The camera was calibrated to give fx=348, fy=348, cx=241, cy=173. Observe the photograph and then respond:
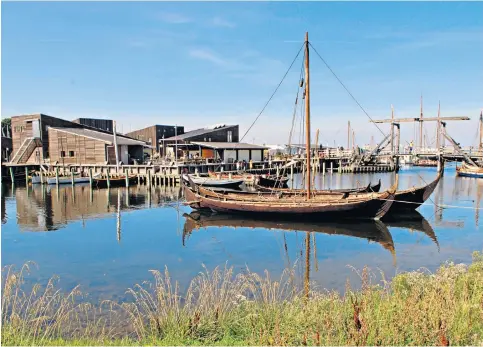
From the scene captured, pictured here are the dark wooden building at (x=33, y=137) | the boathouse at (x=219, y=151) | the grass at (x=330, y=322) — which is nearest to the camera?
the grass at (x=330, y=322)

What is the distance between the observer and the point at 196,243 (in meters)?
16.4

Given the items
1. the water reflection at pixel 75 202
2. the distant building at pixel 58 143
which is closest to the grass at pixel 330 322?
the water reflection at pixel 75 202

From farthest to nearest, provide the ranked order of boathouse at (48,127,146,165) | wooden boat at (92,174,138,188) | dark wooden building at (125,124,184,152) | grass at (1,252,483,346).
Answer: dark wooden building at (125,124,184,152)
boathouse at (48,127,146,165)
wooden boat at (92,174,138,188)
grass at (1,252,483,346)

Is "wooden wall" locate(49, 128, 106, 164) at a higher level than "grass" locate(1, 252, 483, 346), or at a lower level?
higher

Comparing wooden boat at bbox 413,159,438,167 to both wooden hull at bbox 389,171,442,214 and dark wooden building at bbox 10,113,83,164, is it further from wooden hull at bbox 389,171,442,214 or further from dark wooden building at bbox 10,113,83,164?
dark wooden building at bbox 10,113,83,164

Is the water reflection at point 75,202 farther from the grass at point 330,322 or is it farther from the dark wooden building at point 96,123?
the dark wooden building at point 96,123

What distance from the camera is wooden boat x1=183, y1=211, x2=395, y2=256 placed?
17531 mm

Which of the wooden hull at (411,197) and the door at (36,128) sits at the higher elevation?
the door at (36,128)

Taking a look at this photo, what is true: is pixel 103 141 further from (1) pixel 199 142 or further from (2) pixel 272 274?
(2) pixel 272 274

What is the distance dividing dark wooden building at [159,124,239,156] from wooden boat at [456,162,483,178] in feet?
119

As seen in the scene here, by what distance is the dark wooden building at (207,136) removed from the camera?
55.4 m

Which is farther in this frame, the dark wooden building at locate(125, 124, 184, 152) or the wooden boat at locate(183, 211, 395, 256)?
the dark wooden building at locate(125, 124, 184, 152)

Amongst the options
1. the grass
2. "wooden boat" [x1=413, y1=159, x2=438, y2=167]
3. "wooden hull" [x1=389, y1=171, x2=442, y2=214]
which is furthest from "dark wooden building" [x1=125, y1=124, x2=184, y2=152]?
"wooden boat" [x1=413, y1=159, x2=438, y2=167]

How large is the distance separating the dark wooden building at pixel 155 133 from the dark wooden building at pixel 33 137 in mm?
14041
